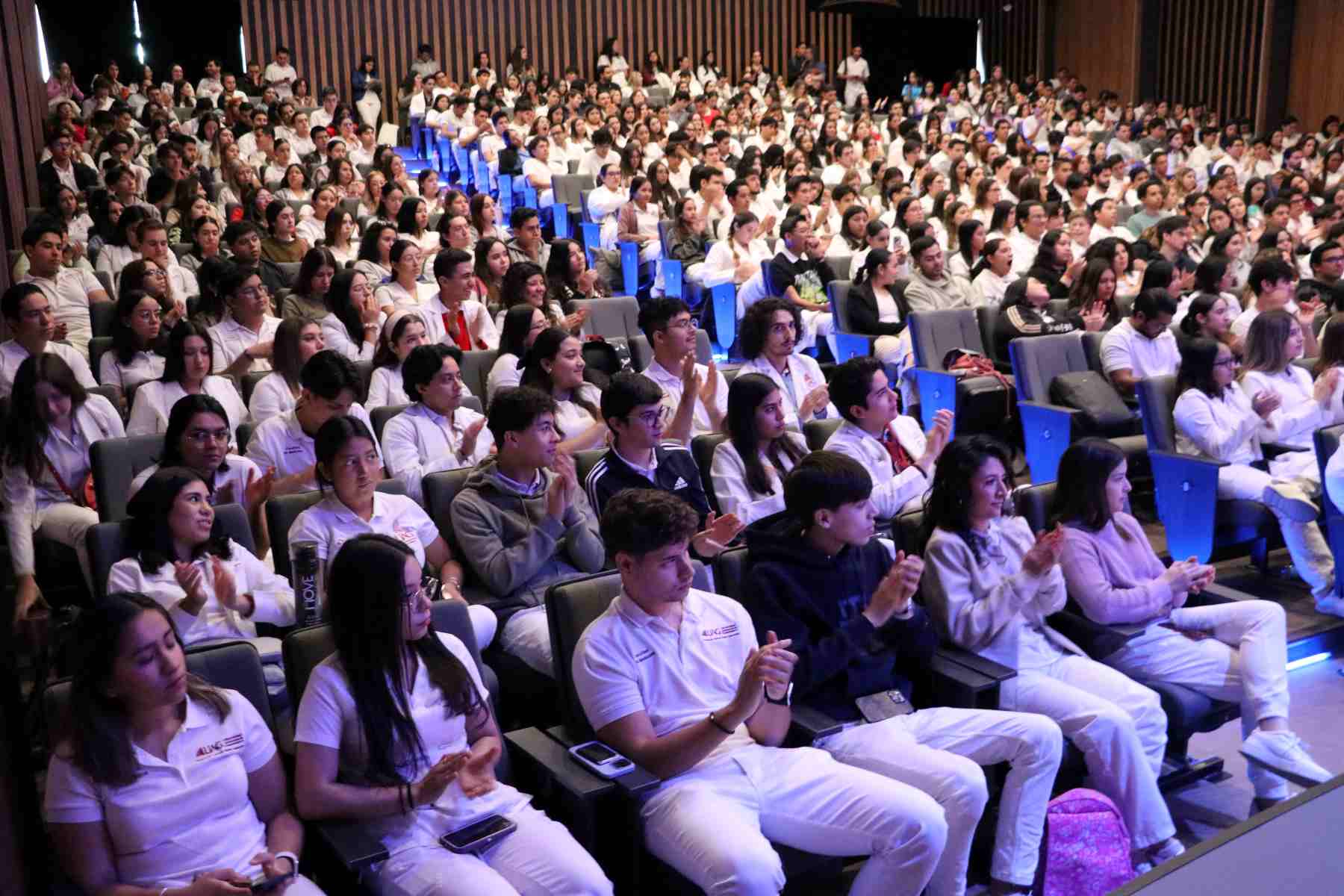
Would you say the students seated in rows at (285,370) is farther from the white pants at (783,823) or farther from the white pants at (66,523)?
the white pants at (783,823)

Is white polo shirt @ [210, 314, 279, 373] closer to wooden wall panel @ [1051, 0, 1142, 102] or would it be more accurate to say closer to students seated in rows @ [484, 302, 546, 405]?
students seated in rows @ [484, 302, 546, 405]

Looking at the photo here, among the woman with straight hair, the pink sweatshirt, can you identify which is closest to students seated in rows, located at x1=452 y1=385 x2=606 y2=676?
the woman with straight hair

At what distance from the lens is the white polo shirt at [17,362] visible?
4.17m

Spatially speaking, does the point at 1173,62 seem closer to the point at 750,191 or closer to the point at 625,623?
the point at 750,191

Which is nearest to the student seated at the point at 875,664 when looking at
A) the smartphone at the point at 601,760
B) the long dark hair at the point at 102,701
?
the smartphone at the point at 601,760

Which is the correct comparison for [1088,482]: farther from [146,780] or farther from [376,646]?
[146,780]

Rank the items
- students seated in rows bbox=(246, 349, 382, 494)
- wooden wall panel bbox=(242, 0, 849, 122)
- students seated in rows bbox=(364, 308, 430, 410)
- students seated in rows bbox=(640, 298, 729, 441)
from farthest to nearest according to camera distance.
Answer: wooden wall panel bbox=(242, 0, 849, 122)
students seated in rows bbox=(364, 308, 430, 410)
students seated in rows bbox=(640, 298, 729, 441)
students seated in rows bbox=(246, 349, 382, 494)

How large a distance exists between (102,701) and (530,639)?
1014mm

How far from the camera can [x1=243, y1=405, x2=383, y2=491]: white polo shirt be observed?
351cm

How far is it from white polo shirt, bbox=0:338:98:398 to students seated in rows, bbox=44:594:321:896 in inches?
97.6

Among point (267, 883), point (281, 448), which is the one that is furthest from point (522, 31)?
point (267, 883)

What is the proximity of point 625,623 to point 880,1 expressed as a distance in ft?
29.7

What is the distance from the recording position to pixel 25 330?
4.18m

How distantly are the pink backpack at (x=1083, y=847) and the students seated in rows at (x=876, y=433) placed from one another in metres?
1.16
